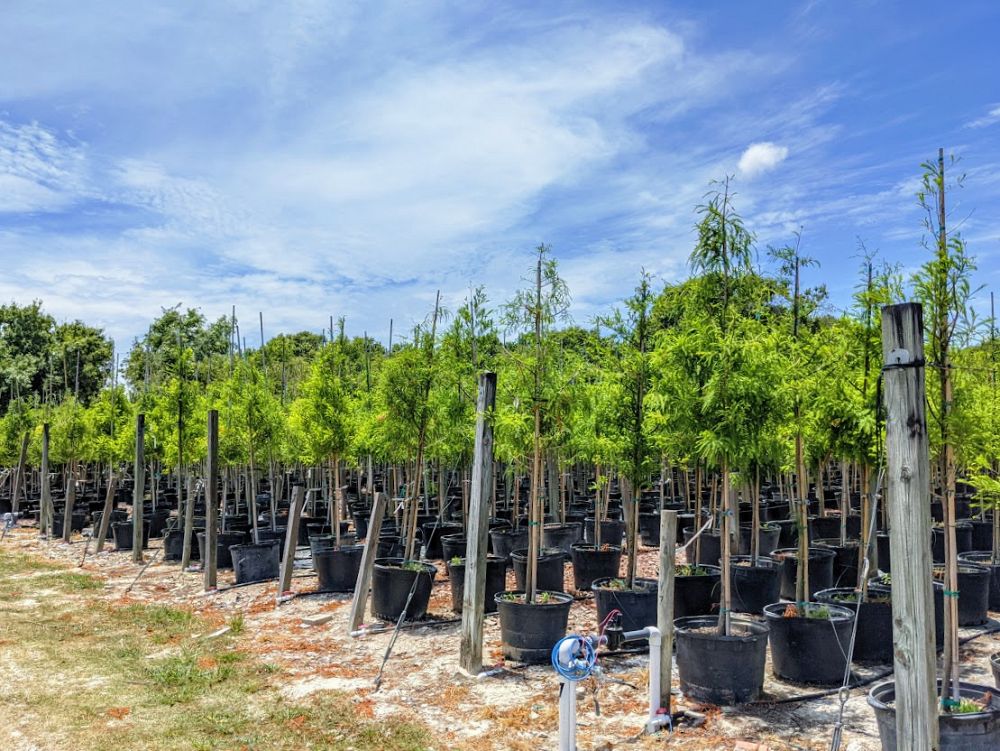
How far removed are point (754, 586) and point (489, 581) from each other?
10.5 ft

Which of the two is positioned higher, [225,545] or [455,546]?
[455,546]

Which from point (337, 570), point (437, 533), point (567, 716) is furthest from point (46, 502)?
point (567, 716)

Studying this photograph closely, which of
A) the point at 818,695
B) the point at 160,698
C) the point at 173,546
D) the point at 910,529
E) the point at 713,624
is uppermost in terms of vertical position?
the point at 910,529

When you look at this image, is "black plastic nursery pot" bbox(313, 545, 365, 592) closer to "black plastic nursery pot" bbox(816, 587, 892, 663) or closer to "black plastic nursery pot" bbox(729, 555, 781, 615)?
"black plastic nursery pot" bbox(729, 555, 781, 615)

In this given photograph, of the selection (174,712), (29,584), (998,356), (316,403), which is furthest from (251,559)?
(998,356)

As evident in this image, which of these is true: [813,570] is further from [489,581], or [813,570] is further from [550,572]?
[489,581]

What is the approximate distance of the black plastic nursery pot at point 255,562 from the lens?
39.1 feet

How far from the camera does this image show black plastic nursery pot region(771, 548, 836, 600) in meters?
9.52

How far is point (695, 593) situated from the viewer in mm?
8648

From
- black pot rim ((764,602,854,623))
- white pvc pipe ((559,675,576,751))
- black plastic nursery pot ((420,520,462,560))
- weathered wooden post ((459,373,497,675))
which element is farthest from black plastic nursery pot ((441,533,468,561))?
white pvc pipe ((559,675,576,751))

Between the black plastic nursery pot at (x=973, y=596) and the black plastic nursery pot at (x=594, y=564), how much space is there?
13.4ft

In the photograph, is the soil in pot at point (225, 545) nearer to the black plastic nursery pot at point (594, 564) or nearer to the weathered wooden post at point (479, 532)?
the black plastic nursery pot at point (594, 564)

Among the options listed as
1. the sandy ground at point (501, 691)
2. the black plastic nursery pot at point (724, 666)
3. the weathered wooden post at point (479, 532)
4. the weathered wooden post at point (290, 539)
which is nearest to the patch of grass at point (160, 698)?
the sandy ground at point (501, 691)

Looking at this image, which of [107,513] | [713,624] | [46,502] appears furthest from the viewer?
[46,502]
